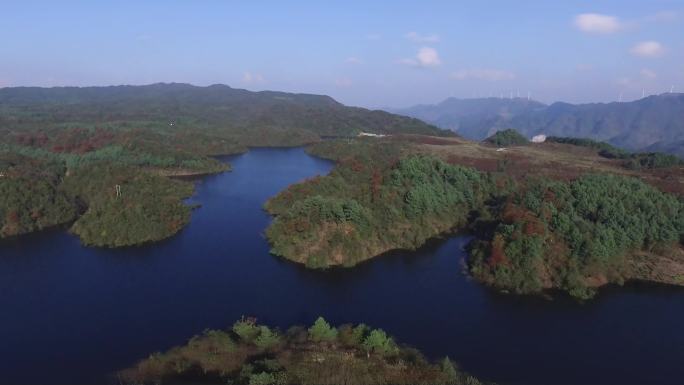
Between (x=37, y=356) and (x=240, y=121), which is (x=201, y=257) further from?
(x=240, y=121)

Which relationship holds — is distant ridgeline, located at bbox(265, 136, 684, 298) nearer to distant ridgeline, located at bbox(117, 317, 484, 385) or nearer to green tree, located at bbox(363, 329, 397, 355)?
distant ridgeline, located at bbox(117, 317, 484, 385)

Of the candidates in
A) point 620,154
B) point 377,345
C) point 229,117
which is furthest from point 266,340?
point 229,117

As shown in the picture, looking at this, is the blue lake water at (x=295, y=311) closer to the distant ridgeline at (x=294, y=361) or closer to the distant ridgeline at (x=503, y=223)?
the distant ridgeline at (x=503, y=223)

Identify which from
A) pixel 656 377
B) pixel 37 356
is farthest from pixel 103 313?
pixel 656 377

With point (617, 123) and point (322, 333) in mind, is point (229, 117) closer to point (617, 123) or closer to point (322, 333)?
point (322, 333)

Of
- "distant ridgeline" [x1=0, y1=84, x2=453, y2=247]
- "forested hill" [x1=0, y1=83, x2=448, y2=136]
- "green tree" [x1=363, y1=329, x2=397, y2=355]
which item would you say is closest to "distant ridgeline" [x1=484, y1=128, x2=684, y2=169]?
"forested hill" [x1=0, y1=83, x2=448, y2=136]

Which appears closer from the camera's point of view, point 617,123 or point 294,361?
point 294,361

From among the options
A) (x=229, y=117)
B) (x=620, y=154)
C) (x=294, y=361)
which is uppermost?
(x=229, y=117)
